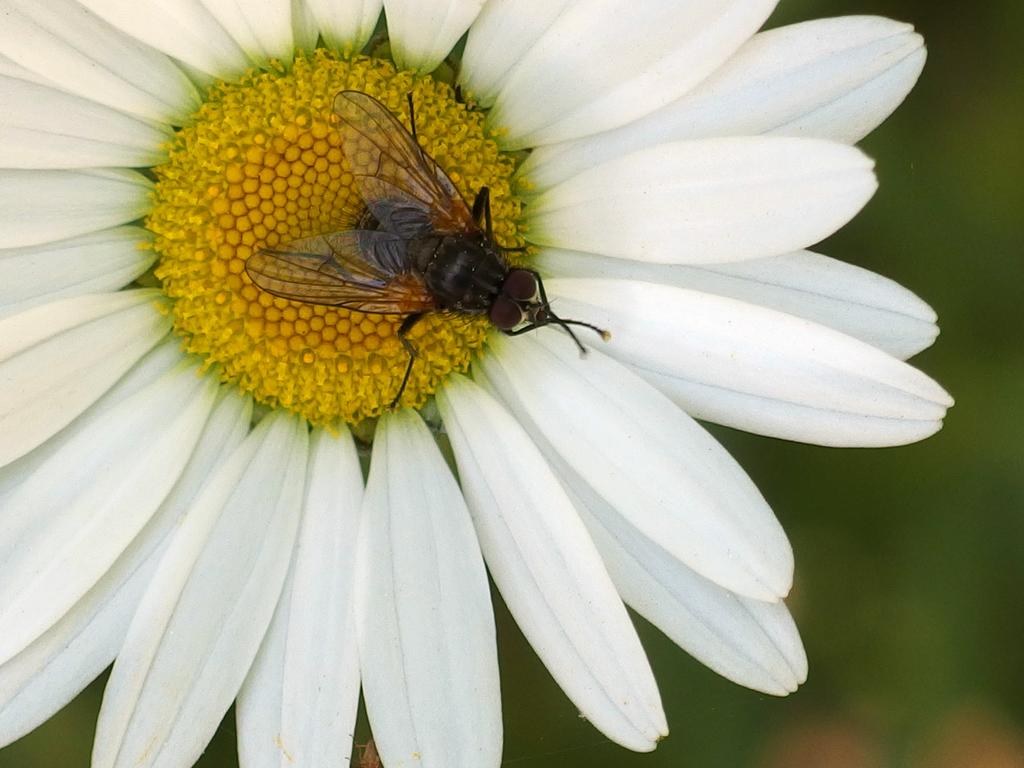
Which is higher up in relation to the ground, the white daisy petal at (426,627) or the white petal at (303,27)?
the white petal at (303,27)

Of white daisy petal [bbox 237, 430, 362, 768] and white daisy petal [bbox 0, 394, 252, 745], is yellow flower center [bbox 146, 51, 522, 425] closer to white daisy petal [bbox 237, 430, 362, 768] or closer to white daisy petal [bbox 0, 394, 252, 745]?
white daisy petal [bbox 237, 430, 362, 768]

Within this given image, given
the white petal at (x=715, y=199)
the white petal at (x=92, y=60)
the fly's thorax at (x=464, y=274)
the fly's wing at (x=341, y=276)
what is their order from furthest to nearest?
the fly's thorax at (x=464, y=274)
the fly's wing at (x=341, y=276)
the white petal at (x=92, y=60)
the white petal at (x=715, y=199)

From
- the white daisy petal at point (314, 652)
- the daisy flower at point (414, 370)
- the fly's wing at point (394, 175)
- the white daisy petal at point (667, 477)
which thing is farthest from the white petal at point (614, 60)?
the white daisy petal at point (314, 652)

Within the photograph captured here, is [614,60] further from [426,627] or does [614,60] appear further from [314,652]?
[314,652]

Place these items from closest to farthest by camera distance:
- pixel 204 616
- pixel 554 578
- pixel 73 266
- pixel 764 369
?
pixel 764 369, pixel 554 578, pixel 204 616, pixel 73 266

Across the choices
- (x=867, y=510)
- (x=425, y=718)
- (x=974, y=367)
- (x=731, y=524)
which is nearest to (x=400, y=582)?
(x=425, y=718)

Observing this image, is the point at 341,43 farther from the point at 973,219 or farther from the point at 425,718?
the point at 973,219

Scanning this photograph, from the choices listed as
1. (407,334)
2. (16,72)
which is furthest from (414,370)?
(16,72)

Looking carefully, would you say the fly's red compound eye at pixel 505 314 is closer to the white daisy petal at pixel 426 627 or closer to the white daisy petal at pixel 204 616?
the white daisy petal at pixel 426 627
